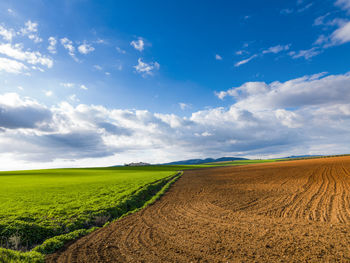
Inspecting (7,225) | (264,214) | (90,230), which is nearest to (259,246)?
(264,214)

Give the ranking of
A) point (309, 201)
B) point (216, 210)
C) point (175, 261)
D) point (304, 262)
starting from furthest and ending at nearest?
point (309, 201)
point (216, 210)
point (175, 261)
point (304, 262)

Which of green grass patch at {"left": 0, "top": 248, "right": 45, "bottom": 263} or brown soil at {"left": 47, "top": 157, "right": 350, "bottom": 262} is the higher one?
green grass patch at {"left": 0, "top": 248, "right": 45, "bottom": 263}

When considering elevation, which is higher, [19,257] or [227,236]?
[19,257]

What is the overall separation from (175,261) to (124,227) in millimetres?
5509

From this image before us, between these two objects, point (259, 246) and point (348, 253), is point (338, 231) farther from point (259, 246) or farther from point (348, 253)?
point (259, 246)

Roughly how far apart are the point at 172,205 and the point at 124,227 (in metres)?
6.32

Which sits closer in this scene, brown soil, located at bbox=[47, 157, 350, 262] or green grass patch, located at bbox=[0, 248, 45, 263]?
green grass patch, located at bbox=[0, 248, 45, 263]

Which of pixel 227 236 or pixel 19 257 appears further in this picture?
pixel 227 236

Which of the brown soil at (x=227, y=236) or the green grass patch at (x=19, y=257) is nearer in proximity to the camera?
the green grass patch at (x=19, y=257)

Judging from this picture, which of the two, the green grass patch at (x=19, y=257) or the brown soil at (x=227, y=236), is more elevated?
the green grass patch at (x=19, y=257)

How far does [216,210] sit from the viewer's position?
49.6 feet

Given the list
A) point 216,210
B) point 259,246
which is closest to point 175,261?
point 259,246

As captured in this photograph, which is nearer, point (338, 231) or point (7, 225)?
point (338, 231)

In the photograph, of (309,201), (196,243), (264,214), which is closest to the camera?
(196,243)
